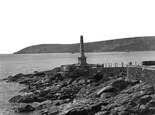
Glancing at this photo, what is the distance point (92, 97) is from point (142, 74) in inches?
193

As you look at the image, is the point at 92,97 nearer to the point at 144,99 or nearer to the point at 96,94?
the point at 96,94

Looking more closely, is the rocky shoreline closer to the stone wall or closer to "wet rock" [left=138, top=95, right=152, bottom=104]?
"wet rock" [left=138, top=95, right=152, bottom=104]

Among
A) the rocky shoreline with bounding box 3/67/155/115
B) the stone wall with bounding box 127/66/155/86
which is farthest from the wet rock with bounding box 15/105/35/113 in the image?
the stone wall with bounding box 127/66/155/86

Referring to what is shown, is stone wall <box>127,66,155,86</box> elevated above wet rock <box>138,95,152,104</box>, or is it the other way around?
stone wall <box>127,66,155,86</box>

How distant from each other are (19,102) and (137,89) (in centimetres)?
1348

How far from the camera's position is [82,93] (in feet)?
96.0

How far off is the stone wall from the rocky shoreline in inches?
25.0

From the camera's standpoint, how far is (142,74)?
84.1ft

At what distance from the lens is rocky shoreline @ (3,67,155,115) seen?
776 inches

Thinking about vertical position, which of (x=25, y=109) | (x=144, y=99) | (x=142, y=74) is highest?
(x=142, y=74)

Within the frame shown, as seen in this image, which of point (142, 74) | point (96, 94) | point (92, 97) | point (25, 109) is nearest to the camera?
point (92, 97)

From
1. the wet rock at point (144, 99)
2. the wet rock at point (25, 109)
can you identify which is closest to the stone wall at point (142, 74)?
the wet rock at point (144, 99)

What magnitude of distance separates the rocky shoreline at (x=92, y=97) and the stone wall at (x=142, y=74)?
636mm

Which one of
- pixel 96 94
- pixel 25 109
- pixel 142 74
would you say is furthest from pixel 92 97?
pixel 25 109
